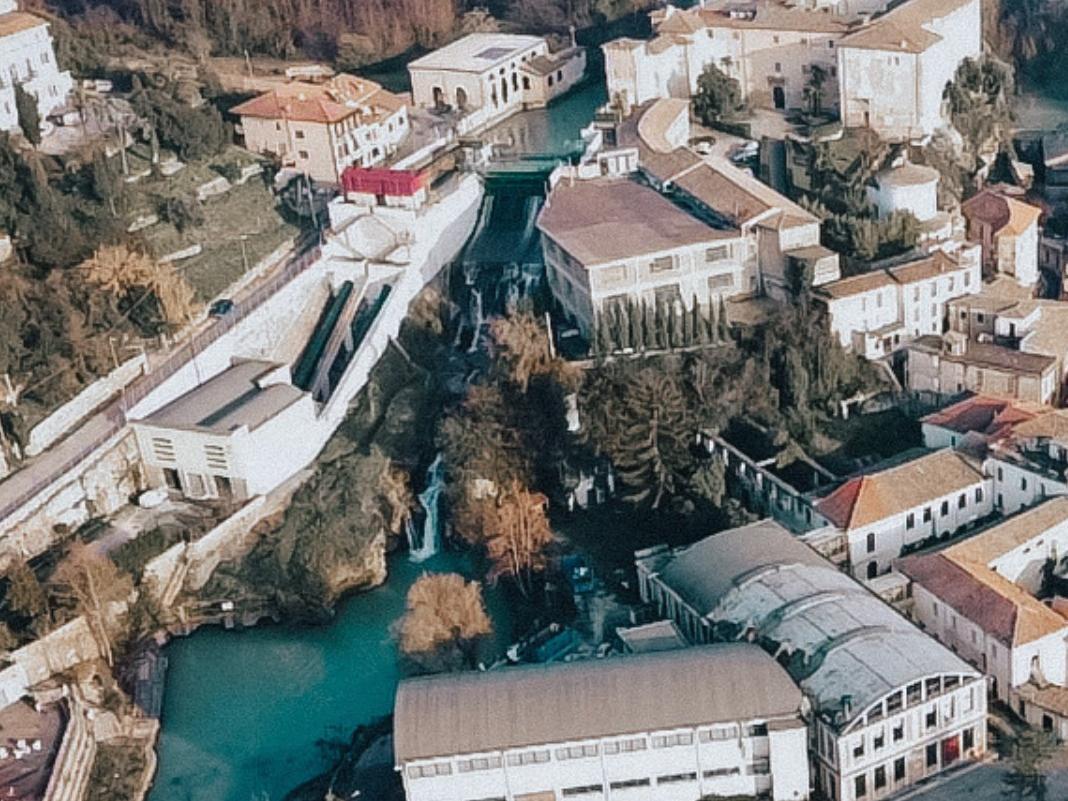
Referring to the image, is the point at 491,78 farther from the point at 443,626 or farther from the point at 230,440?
the point at 443,626

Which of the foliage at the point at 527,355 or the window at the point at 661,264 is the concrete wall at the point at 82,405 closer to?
the foliage at the point at 527,355

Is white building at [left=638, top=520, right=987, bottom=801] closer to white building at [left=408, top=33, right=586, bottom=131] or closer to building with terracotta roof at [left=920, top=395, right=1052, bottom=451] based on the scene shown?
building with terracotta roof at [left=920, top=395, right=1052, bottom=451]

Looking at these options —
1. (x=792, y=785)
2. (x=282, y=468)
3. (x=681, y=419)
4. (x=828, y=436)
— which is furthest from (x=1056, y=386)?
(x=282, y=468)

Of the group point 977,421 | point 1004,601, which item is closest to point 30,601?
point 1004,601

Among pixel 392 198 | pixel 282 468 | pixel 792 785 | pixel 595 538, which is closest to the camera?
pixel 792 785

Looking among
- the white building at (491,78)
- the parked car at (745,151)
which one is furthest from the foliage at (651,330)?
the white building at (491,78)

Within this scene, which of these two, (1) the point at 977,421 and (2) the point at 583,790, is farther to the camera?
(1) the point at 977,421

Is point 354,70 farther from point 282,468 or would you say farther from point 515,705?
point 515,705
